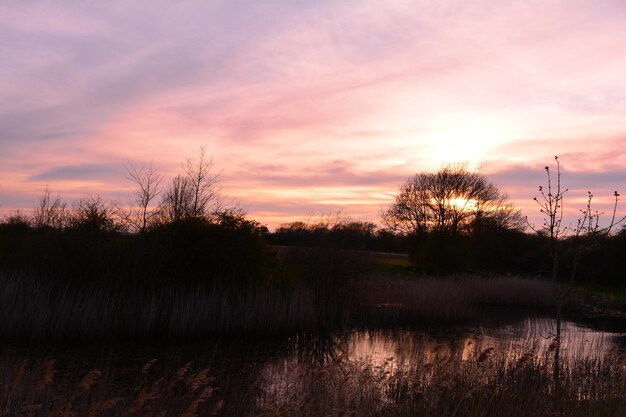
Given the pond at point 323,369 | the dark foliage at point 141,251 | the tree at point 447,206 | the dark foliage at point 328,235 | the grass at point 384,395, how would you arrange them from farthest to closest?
the tree at point 447,206 → the dark foliage at point 328,235 → the dark foliage at point 141,251 → the pond at point 323,369 → the grass at point 384,395

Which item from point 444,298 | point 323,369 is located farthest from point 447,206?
point 323,369

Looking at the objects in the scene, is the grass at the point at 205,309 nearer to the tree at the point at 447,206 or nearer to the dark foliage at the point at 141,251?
the dark foliage at the point at 141,251

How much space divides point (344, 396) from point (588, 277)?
33346mm

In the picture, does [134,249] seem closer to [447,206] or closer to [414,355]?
[414,355]

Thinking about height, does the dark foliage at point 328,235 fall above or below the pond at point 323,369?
above

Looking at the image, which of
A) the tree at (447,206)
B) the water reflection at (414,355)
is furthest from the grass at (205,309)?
the tree at (447,206)

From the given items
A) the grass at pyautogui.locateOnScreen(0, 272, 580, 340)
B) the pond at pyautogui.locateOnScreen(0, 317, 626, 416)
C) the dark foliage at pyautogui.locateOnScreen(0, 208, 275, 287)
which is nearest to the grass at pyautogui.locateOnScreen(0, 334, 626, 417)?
the pond at pyautogui.locateOnScreen(0, 317, 626, 416)

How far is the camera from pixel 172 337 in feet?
47.2

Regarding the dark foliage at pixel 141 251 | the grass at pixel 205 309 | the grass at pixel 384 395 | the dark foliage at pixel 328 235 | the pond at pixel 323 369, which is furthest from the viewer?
the dark foliage at pixel 328 235

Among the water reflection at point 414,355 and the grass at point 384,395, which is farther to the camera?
the water reflection at point 414,355

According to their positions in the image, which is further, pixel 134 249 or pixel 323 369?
pixel 134 249

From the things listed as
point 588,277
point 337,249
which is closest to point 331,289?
point 337,249

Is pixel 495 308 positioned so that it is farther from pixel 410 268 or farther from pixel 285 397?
pixel 285 397

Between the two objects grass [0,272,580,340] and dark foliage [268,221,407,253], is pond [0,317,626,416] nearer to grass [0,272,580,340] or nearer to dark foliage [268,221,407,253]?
grass [0,272,580,340]
